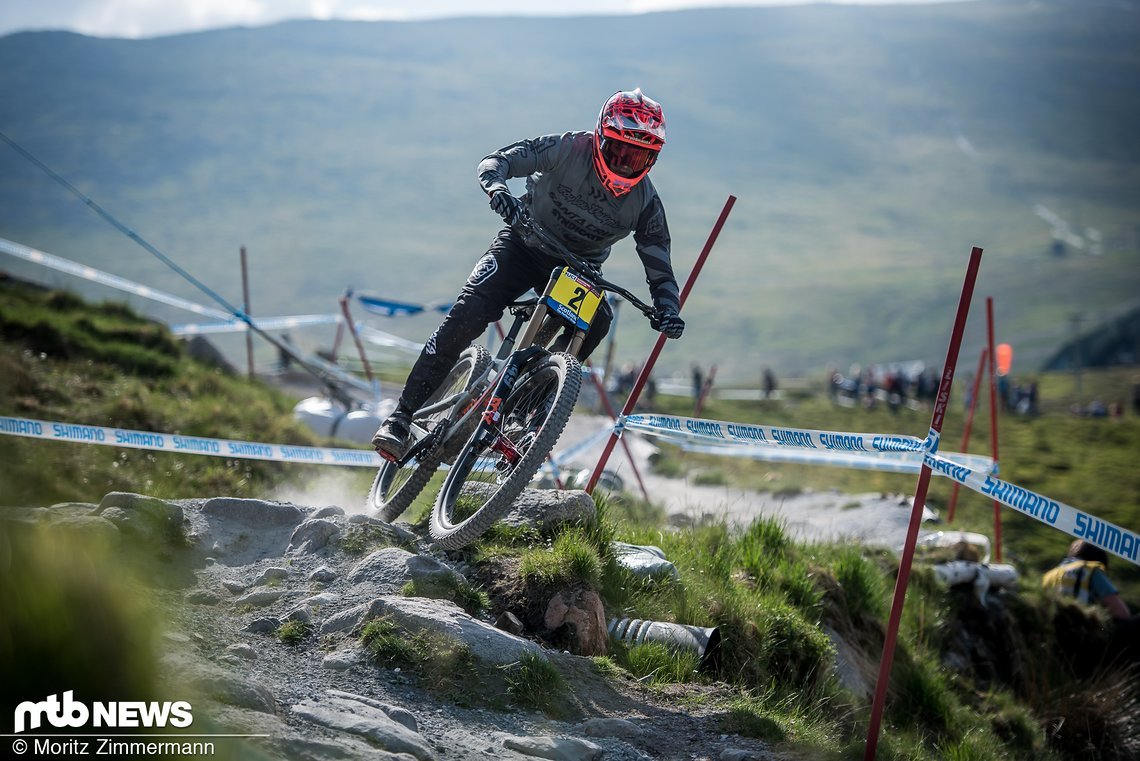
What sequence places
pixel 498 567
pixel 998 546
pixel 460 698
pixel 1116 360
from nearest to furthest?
pixel 460 698, pixel 498 567, pixel 998 546, pixel 1116 360

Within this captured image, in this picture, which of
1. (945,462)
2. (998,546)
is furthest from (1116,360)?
(945,462)

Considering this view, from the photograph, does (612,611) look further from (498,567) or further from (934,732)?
(934,732)

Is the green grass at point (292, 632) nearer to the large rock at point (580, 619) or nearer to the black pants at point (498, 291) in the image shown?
the large rock at point (580, 619)

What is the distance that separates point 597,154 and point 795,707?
12.4ft

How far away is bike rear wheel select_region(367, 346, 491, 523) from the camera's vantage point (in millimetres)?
7621

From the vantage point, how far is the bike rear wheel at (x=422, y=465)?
7.62 meters

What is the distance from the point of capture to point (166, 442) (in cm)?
939

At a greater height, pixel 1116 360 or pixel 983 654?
pixel 1116 360

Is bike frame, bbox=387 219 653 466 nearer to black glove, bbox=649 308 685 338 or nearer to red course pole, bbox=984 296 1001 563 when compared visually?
black glove, bbox=649 308 685 338

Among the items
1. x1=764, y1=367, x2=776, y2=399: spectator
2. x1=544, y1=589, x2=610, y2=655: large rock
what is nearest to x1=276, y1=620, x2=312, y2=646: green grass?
x1=544, y1=589, x2=610, y2=655: large rock

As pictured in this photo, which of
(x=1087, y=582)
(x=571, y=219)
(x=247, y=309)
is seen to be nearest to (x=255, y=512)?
(x=571, y=219)

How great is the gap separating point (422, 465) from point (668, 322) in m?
2.07

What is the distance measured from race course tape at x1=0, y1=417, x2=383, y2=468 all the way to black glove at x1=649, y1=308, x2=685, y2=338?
3637 millimetres

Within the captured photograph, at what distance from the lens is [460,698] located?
5.27 meters
